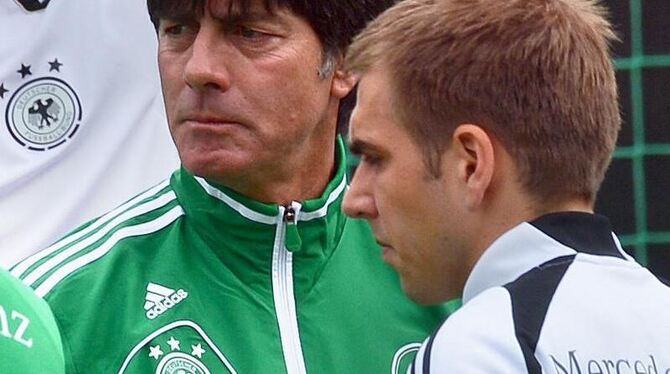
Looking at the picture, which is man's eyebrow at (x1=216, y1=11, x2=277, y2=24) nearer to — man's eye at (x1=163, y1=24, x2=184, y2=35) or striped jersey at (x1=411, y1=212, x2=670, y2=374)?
man's eye at (x1=163, y1=24, x2=184, y2=35)

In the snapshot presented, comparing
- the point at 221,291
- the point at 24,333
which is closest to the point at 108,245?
the point at 221,291

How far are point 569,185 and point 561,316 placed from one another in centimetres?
Answer: 21

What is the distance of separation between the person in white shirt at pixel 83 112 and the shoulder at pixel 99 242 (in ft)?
3.23

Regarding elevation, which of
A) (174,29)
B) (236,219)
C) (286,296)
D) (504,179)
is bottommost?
(286,296)

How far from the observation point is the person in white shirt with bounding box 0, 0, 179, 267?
3129 millimetres

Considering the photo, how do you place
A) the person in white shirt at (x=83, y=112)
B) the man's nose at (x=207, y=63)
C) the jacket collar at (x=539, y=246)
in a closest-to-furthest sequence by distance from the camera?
the jacket collar at (x=539, y=246) < the man's nose at (x=207, y=63) < the person in white shirt at (x=83, y=112)

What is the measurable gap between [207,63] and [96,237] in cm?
27

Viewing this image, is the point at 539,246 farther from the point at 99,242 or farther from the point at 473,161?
the point at 99,242

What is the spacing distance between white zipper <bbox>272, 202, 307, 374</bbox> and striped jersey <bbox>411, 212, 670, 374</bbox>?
0.42 metres

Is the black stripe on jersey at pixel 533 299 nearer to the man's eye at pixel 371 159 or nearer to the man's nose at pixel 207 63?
the man's eye at pixel 371 159

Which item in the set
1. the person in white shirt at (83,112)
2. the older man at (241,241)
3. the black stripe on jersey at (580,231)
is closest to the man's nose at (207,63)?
the older man at (241,241)

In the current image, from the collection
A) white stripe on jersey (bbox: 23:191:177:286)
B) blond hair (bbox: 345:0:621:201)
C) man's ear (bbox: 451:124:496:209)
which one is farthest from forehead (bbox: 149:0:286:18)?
man's ear (bbox: 451:124:496:209)

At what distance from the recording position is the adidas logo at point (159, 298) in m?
2.01

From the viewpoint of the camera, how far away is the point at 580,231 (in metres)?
1.67
